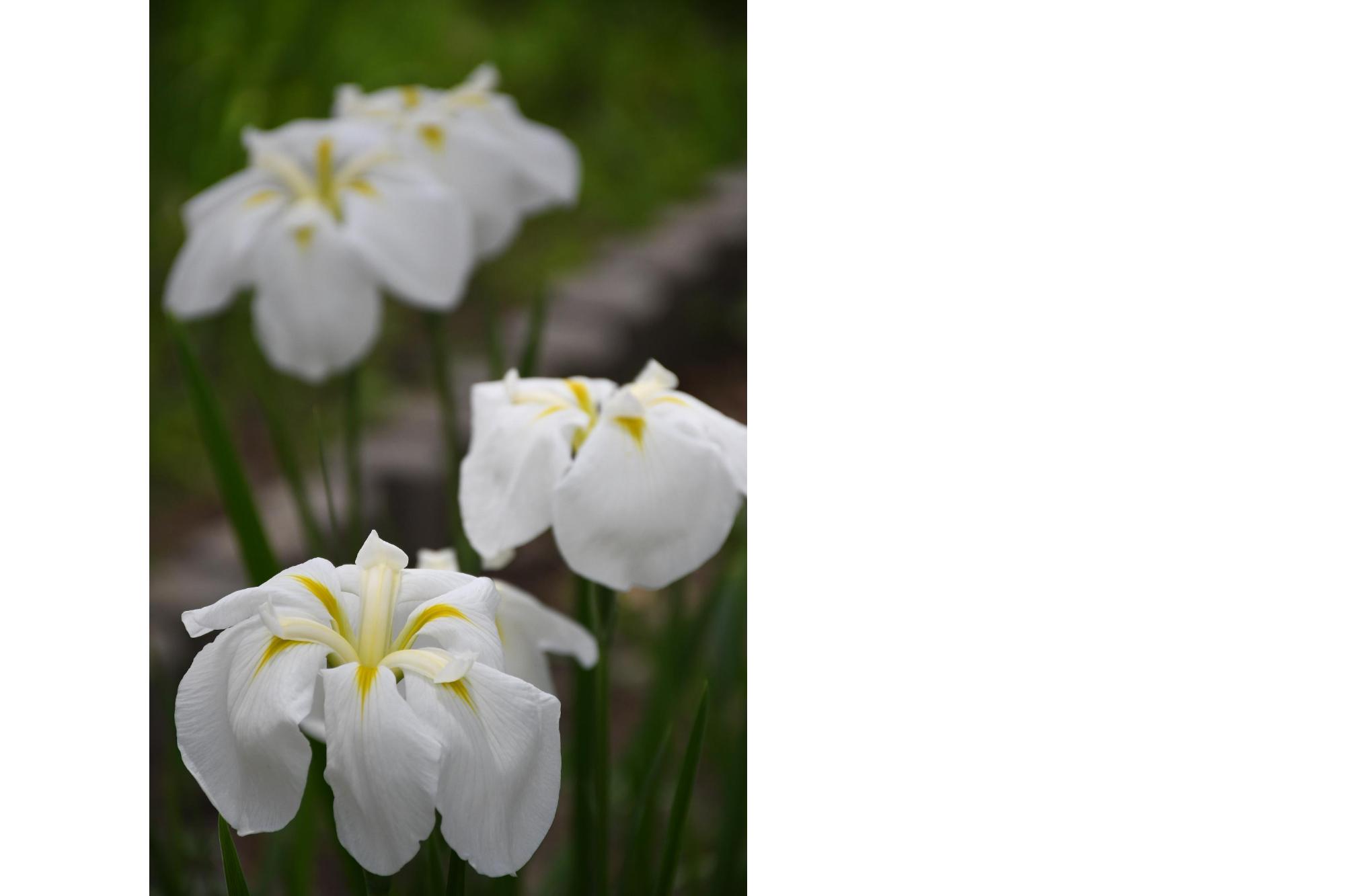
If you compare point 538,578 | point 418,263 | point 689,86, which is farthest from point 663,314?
point 418,263

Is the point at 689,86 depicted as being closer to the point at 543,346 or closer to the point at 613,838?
the point at 543,346

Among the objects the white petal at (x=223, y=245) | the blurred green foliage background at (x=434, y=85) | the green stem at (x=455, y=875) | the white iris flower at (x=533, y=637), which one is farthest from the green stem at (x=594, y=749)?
the blurred green foliage background at (x=434, y=85)

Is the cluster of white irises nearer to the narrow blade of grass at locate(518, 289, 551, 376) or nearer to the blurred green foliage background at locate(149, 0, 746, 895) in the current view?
the narrow blade of grass at locate(518, 289, 551, 376)

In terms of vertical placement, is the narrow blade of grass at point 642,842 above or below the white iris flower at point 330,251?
below

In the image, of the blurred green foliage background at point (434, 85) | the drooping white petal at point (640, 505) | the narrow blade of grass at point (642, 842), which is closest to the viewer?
the drooping white petal at point (640, 505)

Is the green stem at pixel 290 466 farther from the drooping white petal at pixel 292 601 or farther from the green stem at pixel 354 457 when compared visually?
the drooping white petal at pixel 292 601
